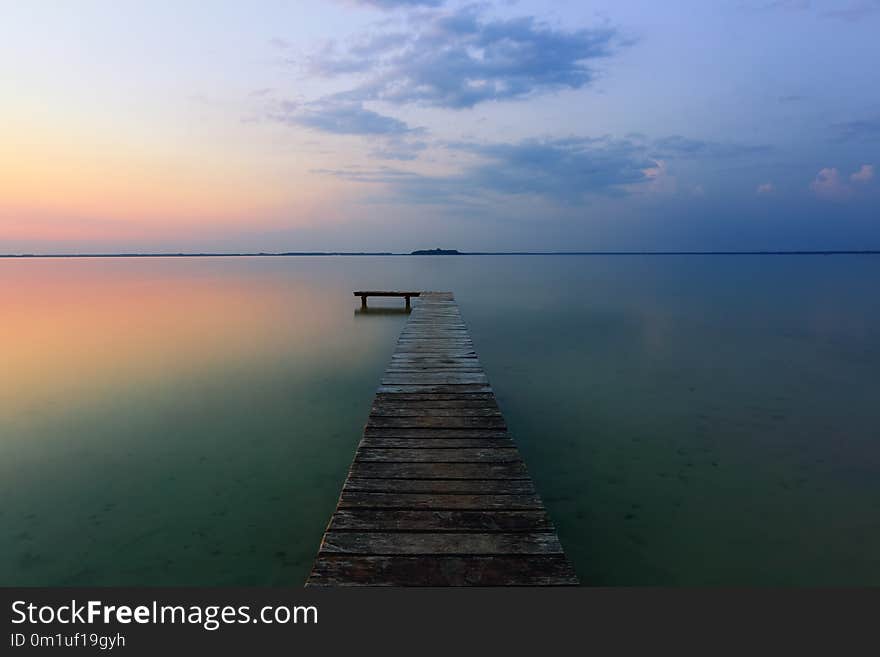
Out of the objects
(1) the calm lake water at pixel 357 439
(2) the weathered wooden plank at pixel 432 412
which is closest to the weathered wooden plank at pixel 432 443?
(2) the weathered wooden plank at pixel 432 412

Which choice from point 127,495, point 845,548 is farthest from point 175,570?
point 845,548

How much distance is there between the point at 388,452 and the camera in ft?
15.8

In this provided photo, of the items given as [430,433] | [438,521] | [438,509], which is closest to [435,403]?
[430,433]

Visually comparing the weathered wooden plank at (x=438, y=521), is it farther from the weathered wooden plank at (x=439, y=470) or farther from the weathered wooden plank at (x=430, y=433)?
the weathered wooden plank at (x=430, y=433)

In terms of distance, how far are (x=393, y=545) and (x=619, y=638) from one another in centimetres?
154

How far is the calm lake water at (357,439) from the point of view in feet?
15.5

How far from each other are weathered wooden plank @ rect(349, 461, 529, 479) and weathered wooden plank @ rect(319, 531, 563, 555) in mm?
895

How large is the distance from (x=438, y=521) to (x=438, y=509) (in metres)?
0.17

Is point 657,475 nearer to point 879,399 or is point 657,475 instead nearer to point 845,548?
point 845,548

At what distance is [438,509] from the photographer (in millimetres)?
3729

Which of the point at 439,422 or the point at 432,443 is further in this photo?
the point at 439,422

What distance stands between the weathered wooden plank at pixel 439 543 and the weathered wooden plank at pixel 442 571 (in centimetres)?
6

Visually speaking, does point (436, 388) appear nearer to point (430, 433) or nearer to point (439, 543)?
point (430, 433)

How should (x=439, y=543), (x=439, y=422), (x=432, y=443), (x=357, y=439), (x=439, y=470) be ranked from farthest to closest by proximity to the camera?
(x=357, y=439)
(x=439, y=422)
(x=432, y=443)
(x=439, y=470)
(x=439, y=543)
